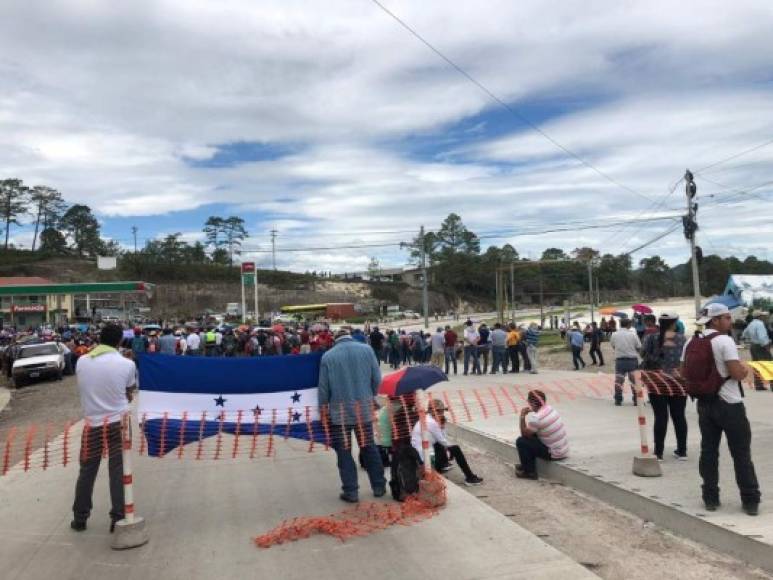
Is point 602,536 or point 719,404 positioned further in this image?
point 602,536

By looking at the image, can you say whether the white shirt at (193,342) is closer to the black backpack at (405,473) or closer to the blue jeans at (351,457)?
the blue jeans at (351,457)

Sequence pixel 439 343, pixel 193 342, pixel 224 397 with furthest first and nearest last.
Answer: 1. pixel 193 342
2. pixel 439 343
3. pixel 224 397

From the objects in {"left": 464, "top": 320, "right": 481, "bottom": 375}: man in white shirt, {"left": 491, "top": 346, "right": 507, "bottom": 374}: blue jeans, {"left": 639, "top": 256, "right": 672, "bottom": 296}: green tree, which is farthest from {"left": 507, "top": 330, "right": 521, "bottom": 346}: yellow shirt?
{"left": 639, "top": 256, "right": 672, "bottom": 296}: green tree

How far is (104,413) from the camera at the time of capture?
5.81 m

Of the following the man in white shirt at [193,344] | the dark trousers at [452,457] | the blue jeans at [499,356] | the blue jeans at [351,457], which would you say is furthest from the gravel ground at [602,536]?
the man in white shirt at [193,344]

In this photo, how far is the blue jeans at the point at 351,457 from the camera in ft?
21.5

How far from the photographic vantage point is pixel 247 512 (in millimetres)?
6551

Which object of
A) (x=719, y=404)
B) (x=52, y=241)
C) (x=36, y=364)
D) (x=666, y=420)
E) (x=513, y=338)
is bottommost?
(x=36, y=364)

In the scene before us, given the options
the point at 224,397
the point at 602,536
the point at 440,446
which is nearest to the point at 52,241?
the point at 224,397

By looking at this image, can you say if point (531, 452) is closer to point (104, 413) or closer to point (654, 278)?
point (104, 413)

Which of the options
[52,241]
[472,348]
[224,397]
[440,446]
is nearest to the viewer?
[224,397]

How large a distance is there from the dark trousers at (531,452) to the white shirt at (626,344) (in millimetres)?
5501

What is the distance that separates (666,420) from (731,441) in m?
2.46

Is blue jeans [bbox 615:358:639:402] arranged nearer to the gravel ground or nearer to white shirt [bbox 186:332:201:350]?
the gravel ground
